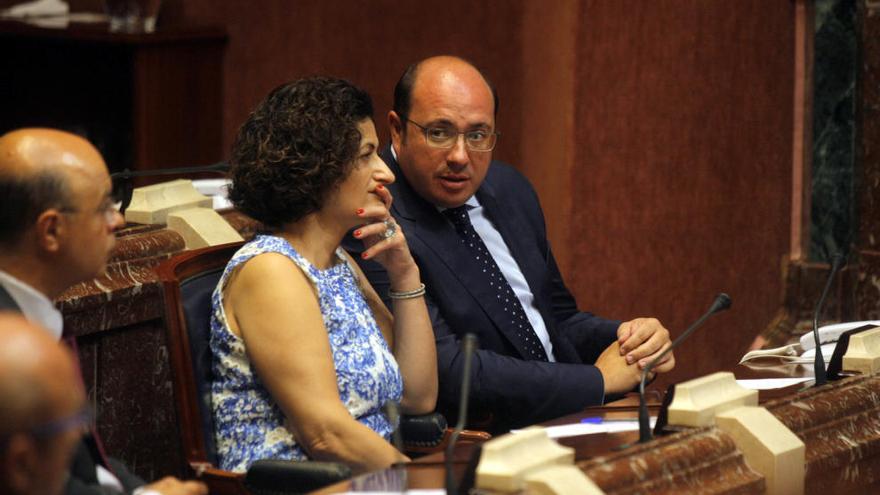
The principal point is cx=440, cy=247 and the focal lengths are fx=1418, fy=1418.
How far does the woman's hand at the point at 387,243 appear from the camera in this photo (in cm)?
252

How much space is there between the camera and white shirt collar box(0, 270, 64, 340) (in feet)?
6.05

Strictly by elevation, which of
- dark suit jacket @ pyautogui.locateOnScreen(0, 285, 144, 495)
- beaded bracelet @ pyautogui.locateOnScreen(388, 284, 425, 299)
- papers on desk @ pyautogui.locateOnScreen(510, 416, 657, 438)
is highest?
beaded bracelet @ pyautogui.locateOnScreen(388, 284, 425, 299)

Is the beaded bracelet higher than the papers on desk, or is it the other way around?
the beaded bracelet

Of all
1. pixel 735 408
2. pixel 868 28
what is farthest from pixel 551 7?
pixel 735 408

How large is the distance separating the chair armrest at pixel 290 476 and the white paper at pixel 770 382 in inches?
32.5

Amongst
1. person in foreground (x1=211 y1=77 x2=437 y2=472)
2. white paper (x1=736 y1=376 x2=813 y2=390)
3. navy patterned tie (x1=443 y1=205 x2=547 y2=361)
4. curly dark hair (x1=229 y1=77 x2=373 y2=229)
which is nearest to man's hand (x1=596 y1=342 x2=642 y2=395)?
navy patterned tie (x1=443 y1=205 x2=547 y2=361)

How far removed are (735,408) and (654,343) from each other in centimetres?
80

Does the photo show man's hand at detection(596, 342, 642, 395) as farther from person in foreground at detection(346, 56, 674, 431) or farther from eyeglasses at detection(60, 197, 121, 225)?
eyeglasses at detection(60, 197, 121, 225)

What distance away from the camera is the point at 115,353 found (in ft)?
9.02

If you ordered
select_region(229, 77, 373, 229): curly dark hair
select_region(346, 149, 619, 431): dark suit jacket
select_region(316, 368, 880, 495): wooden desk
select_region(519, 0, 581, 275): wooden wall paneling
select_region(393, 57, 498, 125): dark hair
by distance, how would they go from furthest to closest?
select_region(519, 0, 581, 275): wooden wall paneling
select_region(393, 57, 498, 125): dark hair
select_region(346, 149, 619, 431): dark suit jacket
select_region(229, 77, 373, 229): curly dark hair
select_region(316, 368, 880, 495): wooden desk

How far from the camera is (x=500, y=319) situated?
300cm

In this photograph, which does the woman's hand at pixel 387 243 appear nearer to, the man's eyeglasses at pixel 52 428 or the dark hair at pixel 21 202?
the dark hair at pixel 21 202

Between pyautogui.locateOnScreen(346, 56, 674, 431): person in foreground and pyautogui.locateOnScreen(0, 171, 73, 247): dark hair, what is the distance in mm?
1059

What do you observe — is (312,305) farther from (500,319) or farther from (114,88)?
(114,88)
